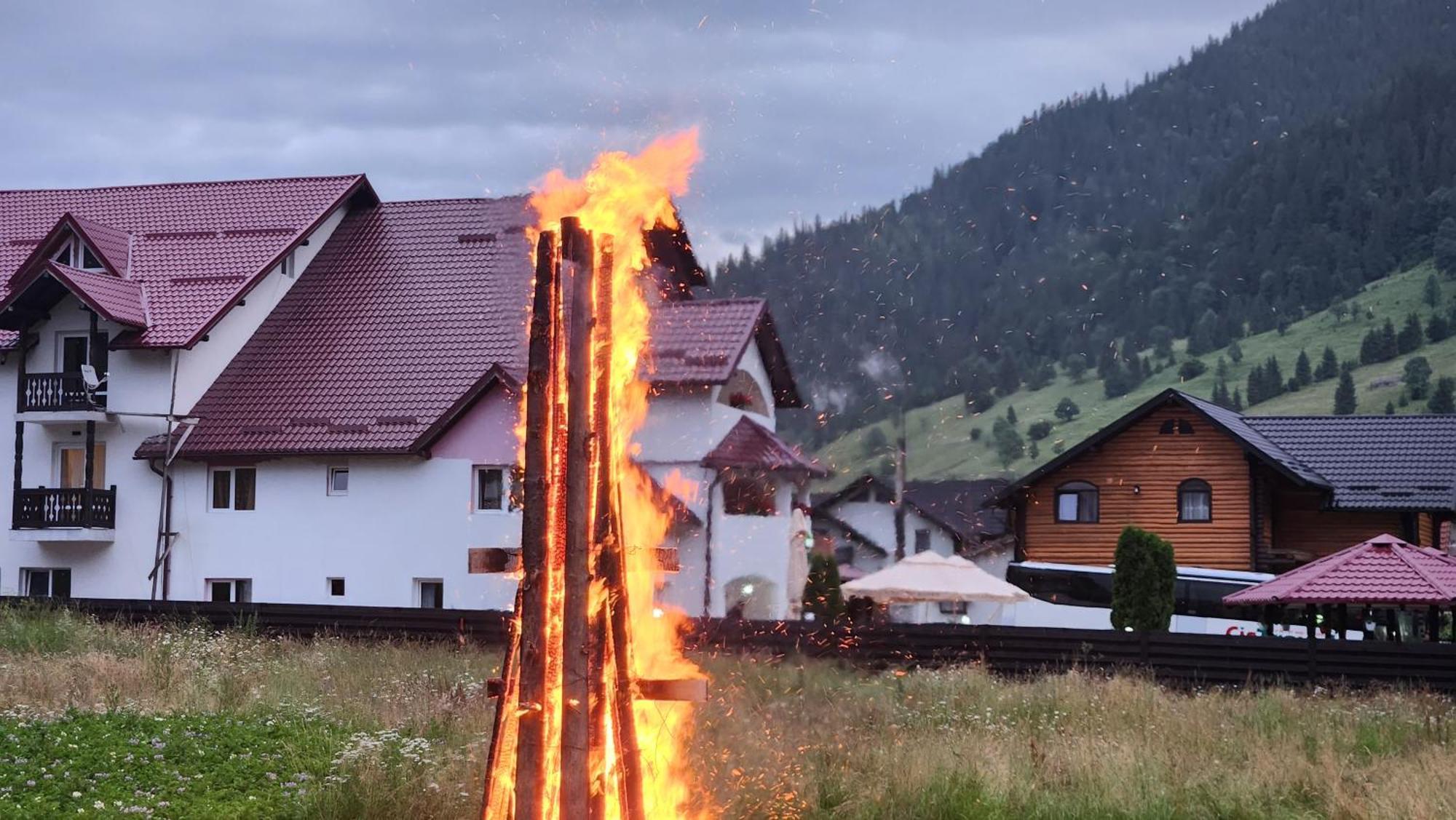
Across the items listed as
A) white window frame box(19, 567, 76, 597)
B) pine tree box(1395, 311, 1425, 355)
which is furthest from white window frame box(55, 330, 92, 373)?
pine tree box(1395, 311, 1425, 355)

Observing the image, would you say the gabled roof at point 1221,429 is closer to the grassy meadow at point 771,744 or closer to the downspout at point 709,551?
the downspout at point 709,551

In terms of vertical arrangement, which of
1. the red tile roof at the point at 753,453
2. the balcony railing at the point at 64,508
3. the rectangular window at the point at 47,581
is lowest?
the rectangular window at the point at 47,581

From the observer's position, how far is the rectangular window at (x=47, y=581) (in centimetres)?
3834

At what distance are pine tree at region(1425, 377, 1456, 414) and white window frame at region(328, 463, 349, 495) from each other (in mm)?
92558

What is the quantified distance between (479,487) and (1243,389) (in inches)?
4205

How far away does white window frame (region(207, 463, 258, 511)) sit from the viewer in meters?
37.5

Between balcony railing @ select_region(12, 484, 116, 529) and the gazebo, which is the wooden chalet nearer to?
the gazebo

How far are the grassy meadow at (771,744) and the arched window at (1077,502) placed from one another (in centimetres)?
3060

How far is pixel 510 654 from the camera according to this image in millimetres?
8836

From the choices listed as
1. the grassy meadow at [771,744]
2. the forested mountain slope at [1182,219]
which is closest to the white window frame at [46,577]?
the grassy meadow at [771,744]

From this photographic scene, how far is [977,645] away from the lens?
2403cm

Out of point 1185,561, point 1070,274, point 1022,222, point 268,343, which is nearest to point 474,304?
point 268,343

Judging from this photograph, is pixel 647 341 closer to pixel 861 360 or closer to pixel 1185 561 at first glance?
pixel 861 360

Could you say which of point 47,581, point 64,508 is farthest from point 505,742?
point 47,581
